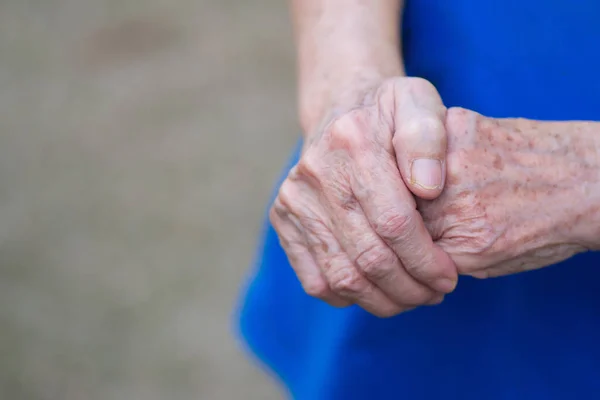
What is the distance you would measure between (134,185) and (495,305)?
5.75ft

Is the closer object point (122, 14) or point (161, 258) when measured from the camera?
point (161, 258)

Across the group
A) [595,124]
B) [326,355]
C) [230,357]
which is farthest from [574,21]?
[230,357]

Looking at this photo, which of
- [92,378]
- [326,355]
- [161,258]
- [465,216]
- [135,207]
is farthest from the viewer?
[135,207]

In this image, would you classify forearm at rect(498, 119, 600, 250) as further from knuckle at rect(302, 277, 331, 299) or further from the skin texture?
knuckle at rect(302, 277, 331, 299)

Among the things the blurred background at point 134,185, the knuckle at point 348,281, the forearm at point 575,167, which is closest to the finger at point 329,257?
the knuckle at point 348,281

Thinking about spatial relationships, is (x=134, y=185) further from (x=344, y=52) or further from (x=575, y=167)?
(x=575, y=167)

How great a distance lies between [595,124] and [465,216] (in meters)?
0.18

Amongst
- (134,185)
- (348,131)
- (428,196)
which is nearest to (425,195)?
(428,196)

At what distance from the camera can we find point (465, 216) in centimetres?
70

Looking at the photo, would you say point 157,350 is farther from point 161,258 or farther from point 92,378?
point 161,258

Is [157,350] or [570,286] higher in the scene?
[570,286]

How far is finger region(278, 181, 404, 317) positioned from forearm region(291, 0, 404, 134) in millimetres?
123

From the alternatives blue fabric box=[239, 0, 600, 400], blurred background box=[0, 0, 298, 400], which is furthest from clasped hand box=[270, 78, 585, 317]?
blurred background box=[0, 0, 298, 400]

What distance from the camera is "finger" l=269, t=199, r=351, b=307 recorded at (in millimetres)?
795
